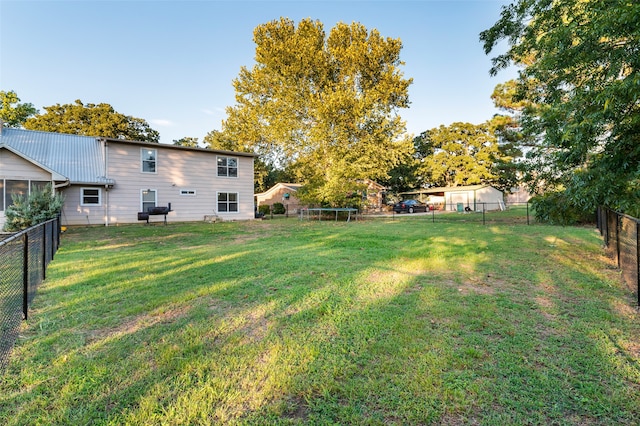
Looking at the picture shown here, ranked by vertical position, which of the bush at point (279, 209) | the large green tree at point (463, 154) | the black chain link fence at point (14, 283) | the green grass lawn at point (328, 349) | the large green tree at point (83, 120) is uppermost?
the large green tree at point (83, 120)

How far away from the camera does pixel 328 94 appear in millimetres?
21766

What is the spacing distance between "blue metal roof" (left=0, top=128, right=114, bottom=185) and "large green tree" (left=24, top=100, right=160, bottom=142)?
1742 centimetres

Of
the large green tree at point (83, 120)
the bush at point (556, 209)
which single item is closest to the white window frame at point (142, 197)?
the bush at point (556, 209)

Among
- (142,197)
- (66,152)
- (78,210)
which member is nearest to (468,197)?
(142,197)

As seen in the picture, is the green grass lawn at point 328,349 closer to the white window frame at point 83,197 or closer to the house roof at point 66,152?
the white window frame at point 83,197

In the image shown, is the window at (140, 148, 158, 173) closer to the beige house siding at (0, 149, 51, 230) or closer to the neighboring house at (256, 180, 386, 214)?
the beige house siding at (0, 149, 51, 230)

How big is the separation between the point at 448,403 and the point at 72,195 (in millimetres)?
18150

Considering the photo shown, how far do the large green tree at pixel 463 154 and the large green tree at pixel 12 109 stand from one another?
140 ft

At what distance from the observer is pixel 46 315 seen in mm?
3449

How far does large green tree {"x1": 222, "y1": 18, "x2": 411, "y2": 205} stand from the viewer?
21.3 metres

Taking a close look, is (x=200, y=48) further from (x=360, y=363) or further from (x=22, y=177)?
(x=360, y=363)

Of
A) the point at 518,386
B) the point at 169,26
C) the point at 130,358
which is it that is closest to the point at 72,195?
the point at 169,26

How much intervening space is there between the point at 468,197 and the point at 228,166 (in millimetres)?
24693

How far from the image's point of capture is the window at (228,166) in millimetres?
18844
